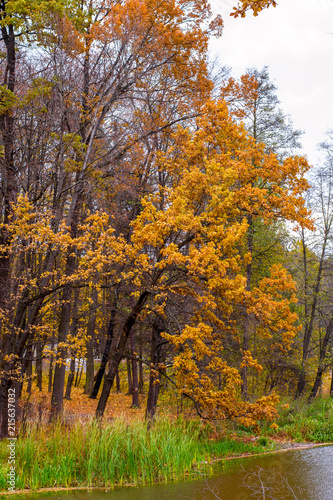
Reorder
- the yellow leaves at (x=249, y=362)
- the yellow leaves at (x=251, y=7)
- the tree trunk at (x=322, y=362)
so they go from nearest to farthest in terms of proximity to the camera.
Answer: the yellow leaves at (x=251, y=7), the yellow leaves at (x=249, y=362), the tree trunk at (x=322, y=362)

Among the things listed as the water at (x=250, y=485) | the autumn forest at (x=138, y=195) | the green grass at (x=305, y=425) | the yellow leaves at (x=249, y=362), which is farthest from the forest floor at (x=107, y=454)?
the green grass at (x=305, y=425)

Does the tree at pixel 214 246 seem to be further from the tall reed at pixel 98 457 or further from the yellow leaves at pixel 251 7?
the yellow leaves at pixel 251 7

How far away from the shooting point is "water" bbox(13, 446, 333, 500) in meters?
5.17

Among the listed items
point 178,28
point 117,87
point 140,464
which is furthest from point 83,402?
point 178,28

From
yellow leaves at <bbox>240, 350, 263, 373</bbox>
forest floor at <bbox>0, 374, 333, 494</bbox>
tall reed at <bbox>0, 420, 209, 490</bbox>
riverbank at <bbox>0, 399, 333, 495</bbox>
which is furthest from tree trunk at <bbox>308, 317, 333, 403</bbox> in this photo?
tall reed at <bbox>0, 420, 209, 490</bbox>

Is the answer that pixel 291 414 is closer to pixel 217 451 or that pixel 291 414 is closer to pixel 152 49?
pixel 217 451

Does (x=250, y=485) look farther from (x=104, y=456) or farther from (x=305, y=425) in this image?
(x=305, y=425)

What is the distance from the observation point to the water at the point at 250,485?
5172 mm

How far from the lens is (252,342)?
14.4 metres

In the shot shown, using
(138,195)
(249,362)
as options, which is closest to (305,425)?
(249,362)

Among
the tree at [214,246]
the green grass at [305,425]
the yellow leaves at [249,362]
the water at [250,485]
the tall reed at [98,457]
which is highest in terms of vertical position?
the tree at [214,246]

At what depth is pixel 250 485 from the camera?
5637mm

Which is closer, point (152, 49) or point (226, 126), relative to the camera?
point (226, 126)

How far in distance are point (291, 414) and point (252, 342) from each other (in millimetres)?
4360
